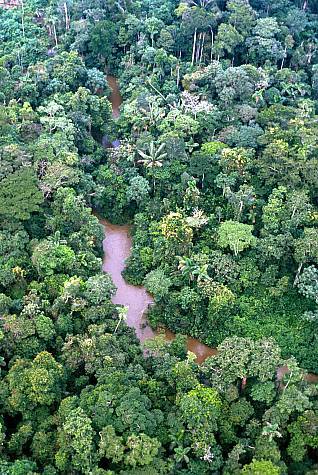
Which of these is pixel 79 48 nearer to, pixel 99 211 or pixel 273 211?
pixel 99 211

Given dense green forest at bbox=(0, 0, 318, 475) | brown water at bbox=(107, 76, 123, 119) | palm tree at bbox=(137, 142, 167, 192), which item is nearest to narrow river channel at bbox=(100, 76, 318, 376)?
dense green forest at bbox=(0, 0, 318, 475)


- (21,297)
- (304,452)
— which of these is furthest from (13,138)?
(304,452)

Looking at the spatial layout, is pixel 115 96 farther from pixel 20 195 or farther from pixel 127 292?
pixel 127 292

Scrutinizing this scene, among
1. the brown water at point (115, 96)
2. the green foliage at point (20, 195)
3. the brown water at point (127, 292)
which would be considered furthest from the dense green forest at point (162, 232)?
the brown water at point (115, 96)

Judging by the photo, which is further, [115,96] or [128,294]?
[115,96]

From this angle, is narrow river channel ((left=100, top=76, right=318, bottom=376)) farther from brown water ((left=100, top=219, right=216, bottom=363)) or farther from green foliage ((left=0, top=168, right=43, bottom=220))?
green foliage ((left=0, top=168, right=43, bottom=220))

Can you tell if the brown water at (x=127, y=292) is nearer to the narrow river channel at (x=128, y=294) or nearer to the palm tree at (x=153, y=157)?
the narrow river channel at (x=128, y=294)

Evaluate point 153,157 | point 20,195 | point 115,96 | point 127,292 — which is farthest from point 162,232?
point 115,96
